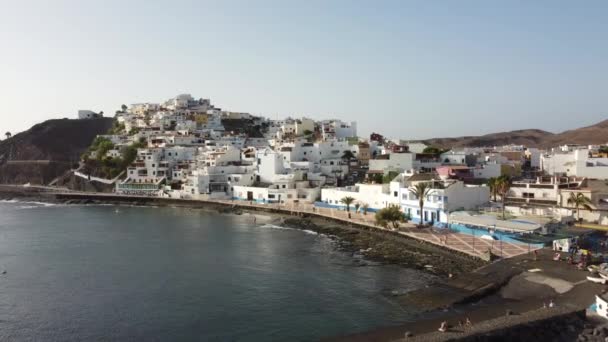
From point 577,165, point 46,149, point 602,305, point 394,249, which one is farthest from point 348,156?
point 46,149

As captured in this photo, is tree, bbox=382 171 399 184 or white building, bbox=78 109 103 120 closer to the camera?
tree, bbox=382 171 399 184

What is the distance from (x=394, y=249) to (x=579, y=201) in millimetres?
15916

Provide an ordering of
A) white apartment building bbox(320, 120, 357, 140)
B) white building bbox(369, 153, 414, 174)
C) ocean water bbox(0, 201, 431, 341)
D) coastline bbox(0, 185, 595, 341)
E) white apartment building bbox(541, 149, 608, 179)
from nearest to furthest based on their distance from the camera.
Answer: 1. coastline bbox(0, 185, 595, 341)
2. ocean water bbox(0, 201, 431, 341)
3. white apartment building bbox(541, 149, 608, 179)
4. white building bbox(369, 153, 414, 174)
5. white apartment building bbox(320, 120, 357, 140)

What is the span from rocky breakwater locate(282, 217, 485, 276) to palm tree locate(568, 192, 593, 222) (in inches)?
509

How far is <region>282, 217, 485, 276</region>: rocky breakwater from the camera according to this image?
3144 cm

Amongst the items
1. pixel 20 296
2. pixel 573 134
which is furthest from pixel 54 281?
pixel 573 134

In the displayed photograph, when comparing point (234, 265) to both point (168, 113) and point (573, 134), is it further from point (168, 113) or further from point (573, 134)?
point (573, 134)

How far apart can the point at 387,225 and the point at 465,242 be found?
29.0 ft

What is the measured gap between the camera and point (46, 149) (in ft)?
389

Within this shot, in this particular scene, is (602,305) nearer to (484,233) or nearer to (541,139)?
(484,233)

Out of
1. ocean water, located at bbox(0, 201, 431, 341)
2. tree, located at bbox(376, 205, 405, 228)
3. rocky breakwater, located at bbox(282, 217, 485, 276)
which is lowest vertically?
ocean water, located at bbox(0, 201, 431, 341)

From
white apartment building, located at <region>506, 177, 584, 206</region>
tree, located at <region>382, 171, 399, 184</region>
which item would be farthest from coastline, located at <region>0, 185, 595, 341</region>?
white apartment building, located at <region>506, 177, 584, 206</region>

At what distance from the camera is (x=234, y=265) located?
34094 mm

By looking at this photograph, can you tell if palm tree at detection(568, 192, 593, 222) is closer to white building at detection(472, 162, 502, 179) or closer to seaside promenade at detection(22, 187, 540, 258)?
seaside promenade at detection(22, 187, 540, 258)
